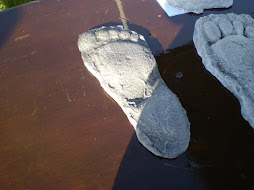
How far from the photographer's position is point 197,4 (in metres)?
1.58

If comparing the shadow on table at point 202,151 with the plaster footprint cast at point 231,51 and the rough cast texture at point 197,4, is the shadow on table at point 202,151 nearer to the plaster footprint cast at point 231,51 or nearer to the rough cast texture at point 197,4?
the plaster footprint cast at point 231,51

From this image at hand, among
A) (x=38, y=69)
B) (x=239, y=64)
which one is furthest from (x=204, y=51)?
(x=38, y=69)

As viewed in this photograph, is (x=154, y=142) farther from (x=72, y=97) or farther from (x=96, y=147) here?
(x=72, y=97)

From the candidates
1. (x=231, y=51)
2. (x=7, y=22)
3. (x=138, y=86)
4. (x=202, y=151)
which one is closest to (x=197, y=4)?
(x=231, y=51)

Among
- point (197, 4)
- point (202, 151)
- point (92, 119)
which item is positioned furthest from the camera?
point (197, 4)

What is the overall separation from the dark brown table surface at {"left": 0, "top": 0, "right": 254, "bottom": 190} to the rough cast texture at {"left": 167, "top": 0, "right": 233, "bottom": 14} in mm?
38

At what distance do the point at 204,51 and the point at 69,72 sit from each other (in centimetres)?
68

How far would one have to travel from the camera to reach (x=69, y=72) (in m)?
1.36

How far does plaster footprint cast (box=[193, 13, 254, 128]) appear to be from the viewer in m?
1.19

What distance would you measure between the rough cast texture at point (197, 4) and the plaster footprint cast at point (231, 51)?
14 cm

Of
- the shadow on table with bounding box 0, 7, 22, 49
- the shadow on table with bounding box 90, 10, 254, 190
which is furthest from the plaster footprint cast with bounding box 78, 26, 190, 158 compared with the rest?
the shadow on table with bounding box 0, 7, 22, 49

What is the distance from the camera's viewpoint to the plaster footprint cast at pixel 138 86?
3.57 feet

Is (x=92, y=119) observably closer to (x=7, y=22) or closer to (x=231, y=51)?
(x=231, y=51)

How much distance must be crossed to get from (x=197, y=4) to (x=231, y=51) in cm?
46
